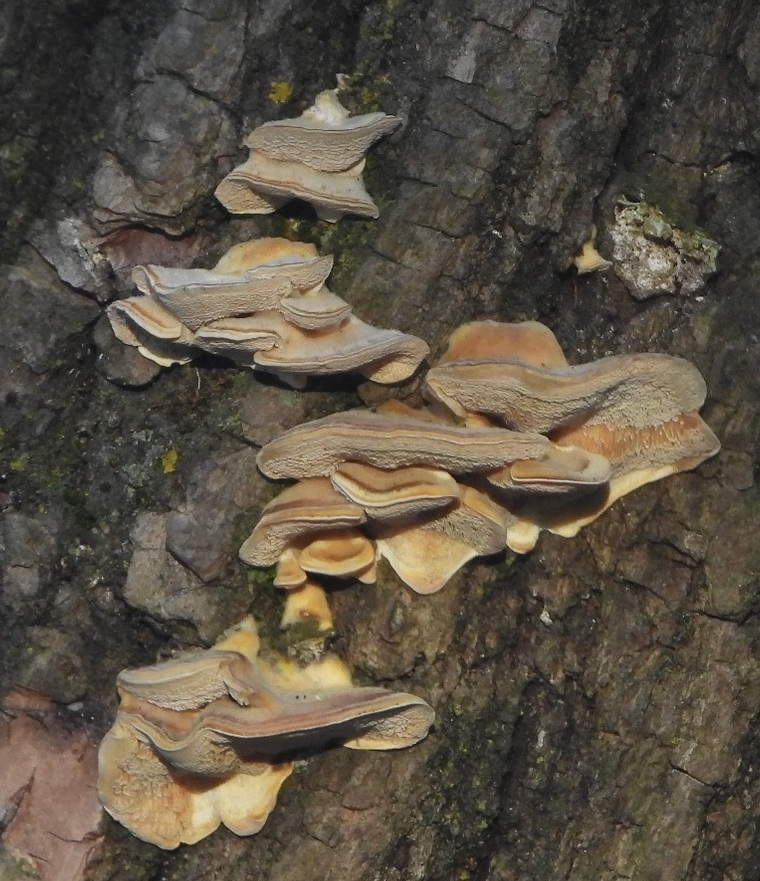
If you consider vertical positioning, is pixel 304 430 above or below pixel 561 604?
above

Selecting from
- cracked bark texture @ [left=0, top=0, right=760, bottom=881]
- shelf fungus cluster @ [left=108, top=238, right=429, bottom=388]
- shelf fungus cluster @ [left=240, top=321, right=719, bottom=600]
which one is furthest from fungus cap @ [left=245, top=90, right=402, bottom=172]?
shelf fungus cluster @ [left=240, top=321, right=719, bottom=600]

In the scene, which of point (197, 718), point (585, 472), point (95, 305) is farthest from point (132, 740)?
point (585, 472)

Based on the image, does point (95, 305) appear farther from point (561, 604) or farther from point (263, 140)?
point (561, 604)

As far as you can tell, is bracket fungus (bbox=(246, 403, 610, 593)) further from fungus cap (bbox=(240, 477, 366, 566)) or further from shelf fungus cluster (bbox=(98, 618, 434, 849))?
shelf fungus cluster (bbox=(98, 618, 434, 849))

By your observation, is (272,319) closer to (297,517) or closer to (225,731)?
(297,517)

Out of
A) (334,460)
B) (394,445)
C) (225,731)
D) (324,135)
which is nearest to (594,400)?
Answer: (394,445)

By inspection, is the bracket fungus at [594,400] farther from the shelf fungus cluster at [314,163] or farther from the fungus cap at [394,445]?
the shelf fungus cluster at [314,163]
